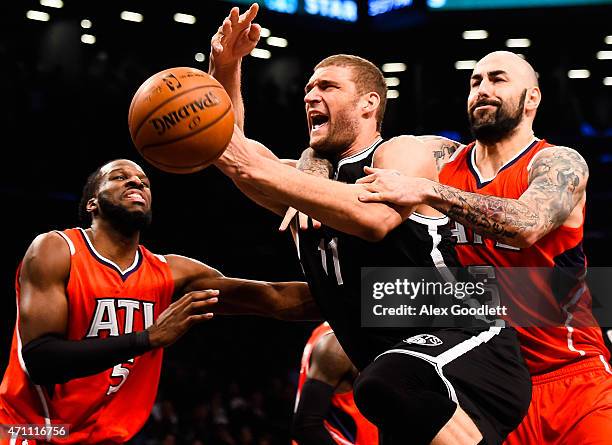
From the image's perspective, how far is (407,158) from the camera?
10.6ft

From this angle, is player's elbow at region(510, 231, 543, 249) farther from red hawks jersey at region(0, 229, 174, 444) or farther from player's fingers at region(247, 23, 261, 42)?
red hawks jersey at region(0, 229, 174, 444)

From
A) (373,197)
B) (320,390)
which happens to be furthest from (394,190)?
(320,390)

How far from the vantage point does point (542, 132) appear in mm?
14211

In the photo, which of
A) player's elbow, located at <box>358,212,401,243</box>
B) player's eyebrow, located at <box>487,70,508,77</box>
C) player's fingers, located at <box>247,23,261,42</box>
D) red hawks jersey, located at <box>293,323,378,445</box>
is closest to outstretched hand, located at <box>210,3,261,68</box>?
player's fingers, located at <box>247,23,261,42</box>

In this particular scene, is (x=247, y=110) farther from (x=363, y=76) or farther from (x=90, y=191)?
(x=363, y=76)

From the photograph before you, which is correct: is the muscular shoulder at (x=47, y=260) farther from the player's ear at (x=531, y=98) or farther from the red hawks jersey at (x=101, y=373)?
the player's ear at (x=531, y=98)

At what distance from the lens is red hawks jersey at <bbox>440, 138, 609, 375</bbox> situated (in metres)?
3.52

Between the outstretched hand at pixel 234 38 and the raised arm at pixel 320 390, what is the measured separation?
1844 millimetres

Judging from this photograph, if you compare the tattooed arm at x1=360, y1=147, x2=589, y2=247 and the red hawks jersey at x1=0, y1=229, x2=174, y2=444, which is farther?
the red hawks jersey at x1=0, y1=229, x2=174, y2=444

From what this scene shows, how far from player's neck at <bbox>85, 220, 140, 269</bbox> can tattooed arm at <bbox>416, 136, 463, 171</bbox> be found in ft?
5.48

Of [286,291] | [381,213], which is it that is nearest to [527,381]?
[381,213]

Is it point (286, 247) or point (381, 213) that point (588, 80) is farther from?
point (381, 213)

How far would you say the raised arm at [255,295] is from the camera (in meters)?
4.53

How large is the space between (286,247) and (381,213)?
10.6 metres
